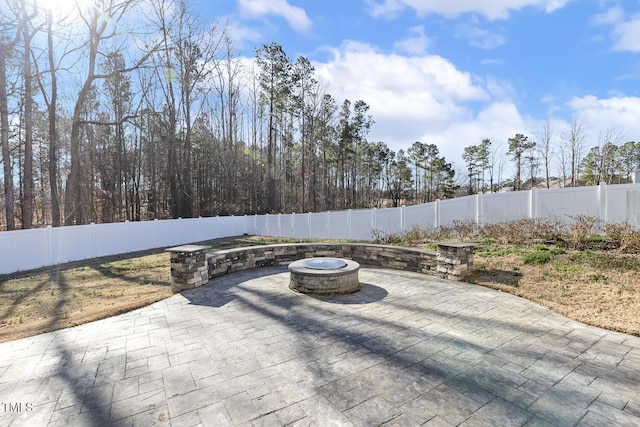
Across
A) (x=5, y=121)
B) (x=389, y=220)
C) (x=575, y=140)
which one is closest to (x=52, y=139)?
(x=5, y=121)

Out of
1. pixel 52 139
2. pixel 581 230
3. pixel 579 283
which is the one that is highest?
pixel 52 139

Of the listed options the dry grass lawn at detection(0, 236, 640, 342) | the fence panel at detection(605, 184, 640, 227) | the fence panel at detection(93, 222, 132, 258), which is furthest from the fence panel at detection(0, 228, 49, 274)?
the fence panel at detection(605, 184, 640, 227)

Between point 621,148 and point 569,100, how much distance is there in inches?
689

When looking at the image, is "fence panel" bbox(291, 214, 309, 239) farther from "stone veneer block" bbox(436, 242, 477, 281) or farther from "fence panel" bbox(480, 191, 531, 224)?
"stone veneer block" bbox(436, 242, 477, 281)

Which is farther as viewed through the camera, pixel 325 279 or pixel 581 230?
pixel 581 230

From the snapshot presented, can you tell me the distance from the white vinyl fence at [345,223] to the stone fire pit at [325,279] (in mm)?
6099

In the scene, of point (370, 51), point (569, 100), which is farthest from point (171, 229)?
point (569, 100)

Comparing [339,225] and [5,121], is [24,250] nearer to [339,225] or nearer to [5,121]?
[5,121]

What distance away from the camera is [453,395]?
2.32m

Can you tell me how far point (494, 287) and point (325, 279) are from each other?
3.11 m

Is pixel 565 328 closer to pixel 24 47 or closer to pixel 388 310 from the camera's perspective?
pixel 388 310

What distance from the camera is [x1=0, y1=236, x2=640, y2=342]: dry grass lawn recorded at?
4.11m

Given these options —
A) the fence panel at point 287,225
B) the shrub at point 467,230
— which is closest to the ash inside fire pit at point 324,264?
the shrub at point 467,230

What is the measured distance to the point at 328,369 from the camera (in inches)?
107
